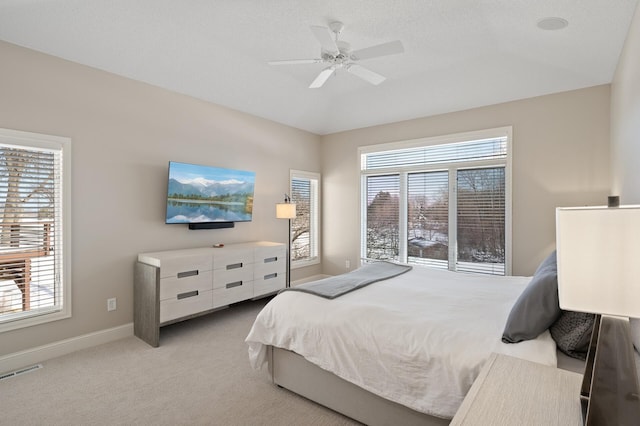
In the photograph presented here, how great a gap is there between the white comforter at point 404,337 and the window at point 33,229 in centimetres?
210

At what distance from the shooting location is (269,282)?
4.53m

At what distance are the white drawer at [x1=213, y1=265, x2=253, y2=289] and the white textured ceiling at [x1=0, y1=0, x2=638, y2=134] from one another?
223cm

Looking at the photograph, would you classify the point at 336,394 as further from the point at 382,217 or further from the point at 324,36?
the point at 382,217

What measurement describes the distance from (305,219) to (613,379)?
5.16m

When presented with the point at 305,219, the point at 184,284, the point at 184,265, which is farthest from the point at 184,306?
the point at 305,219

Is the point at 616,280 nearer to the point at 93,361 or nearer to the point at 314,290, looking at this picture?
the point at 314,290

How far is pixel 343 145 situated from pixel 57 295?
14.8ft

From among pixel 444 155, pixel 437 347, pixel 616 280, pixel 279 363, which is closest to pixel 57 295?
pixel 279 363

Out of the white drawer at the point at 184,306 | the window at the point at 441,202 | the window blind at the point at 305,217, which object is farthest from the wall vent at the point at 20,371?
the window at the point at 441,202

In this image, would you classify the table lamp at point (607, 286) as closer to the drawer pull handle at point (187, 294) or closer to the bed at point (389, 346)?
the bed at point (389, 346)

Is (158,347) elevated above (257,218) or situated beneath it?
situated beneath

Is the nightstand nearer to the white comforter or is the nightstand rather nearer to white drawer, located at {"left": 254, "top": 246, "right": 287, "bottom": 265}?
the white comforter

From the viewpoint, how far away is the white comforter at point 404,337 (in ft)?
5.64

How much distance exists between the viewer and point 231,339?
356 cm
